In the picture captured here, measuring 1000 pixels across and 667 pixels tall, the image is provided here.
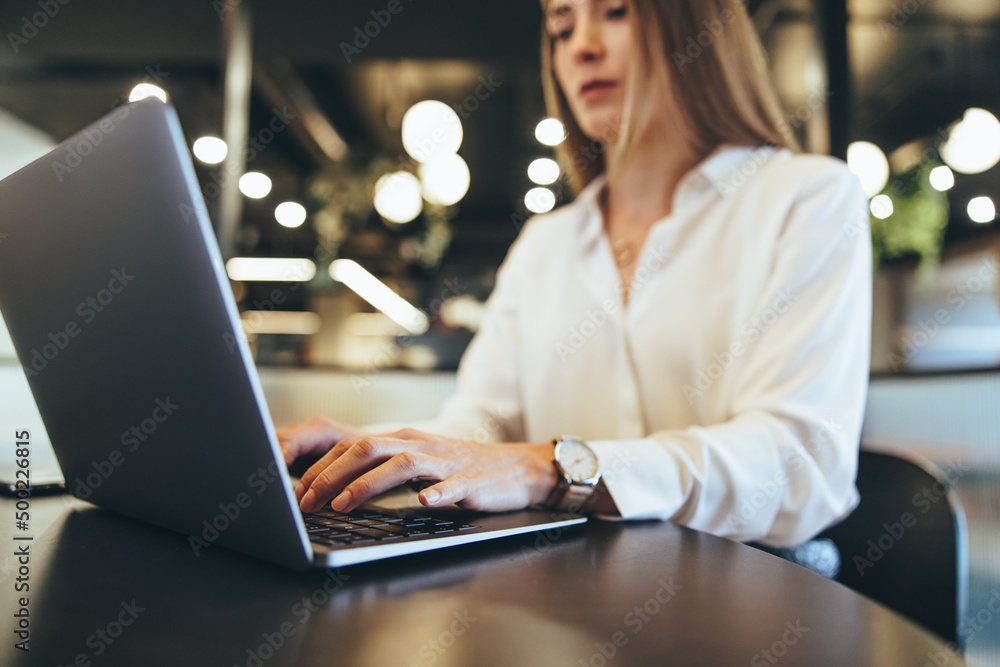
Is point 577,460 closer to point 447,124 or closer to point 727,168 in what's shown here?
point 727,168

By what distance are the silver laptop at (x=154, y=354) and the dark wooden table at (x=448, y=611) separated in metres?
0.03

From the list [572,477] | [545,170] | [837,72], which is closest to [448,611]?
[572,477]

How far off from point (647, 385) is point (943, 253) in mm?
4746

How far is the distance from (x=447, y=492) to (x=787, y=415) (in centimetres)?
49

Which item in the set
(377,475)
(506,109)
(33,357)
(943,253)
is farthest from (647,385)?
(506,109)

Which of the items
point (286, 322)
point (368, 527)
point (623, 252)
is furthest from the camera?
point (286, 322)

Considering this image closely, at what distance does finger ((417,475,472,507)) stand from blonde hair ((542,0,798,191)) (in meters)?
0.81

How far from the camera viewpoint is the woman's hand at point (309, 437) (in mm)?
694

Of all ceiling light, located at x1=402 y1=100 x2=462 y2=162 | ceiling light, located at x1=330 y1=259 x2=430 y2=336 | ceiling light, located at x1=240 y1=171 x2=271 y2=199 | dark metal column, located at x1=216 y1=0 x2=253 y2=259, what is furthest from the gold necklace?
ceiling light, located at x1=330 y1=259 x2=430 y2=336

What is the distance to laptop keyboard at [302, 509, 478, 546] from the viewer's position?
1.35 feet

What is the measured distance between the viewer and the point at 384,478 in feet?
1.69

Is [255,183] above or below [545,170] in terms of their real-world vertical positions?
above

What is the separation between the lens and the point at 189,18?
148 inches

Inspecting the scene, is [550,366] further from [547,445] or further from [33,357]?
[33,357]
